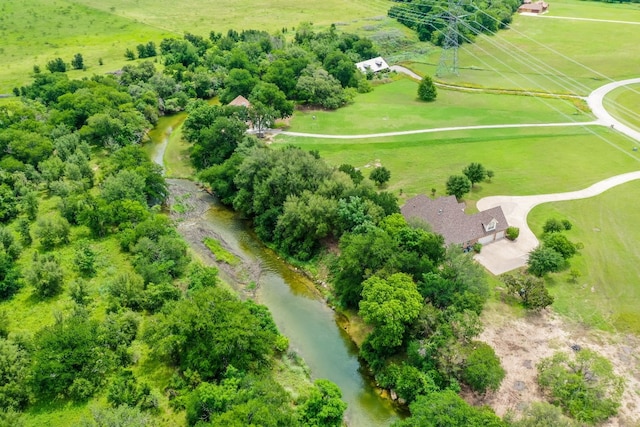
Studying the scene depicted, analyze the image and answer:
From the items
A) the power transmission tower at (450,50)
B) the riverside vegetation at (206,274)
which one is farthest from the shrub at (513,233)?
the power transmission tower at (450,50)

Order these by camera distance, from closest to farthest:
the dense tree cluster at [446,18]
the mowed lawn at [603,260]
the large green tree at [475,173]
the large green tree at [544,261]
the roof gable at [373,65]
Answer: the mowed lawn at [603,260], the large green tree at [544,261], the large green tree at [475,173], the roof gable at [373,65], the dense tree cluster at [446,18]

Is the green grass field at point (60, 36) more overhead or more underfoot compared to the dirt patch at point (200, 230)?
more overhead

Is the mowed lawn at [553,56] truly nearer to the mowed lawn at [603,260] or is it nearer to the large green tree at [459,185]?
the mowed lawn at [603,260]

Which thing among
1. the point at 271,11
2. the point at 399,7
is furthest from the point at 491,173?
the point at 271,11

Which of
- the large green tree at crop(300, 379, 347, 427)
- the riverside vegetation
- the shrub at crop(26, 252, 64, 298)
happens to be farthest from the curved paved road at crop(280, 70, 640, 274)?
the shrub at crop(26, 252, 64, 298)

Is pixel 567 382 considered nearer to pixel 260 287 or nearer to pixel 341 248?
pixel 341 248

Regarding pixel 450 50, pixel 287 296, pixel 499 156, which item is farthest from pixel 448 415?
pixel 450 50
